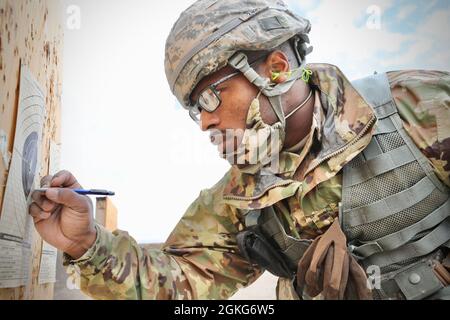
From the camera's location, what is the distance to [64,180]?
948mm

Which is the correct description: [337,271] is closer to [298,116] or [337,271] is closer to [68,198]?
[298,116]

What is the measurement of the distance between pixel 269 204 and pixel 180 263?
0.30 meters

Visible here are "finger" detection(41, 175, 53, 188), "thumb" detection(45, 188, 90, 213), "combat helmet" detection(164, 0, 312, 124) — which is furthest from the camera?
"combat helmet" detection(164, 0, 312, 124)

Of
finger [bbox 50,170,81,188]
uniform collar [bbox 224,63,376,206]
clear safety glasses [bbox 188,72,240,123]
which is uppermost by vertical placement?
clear safety glasses [bbox 188,72,240,123]

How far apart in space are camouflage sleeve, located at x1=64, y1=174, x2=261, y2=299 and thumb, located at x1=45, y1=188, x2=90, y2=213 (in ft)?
0.34

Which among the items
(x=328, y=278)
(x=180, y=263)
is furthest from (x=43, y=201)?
(x=328, y=278)

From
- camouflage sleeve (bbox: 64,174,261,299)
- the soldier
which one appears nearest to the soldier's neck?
the soldier

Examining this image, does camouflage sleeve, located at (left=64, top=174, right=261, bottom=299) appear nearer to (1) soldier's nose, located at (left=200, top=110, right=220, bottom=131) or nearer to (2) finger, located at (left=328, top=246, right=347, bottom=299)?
(1) soldier's nose, located at (left=200, top=110, right=220, bottom=131)

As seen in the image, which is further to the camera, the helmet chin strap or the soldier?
the helmet chin strap

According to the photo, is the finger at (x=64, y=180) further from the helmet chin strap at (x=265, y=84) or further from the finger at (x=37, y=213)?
the helmet chin strap at (x=265, y=84)

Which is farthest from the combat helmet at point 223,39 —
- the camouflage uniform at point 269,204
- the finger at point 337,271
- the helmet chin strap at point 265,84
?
the finger at point 337,271

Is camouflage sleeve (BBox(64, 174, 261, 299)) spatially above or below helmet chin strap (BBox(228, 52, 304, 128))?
below

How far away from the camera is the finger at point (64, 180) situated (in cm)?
93

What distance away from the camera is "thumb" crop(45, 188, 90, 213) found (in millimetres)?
887
